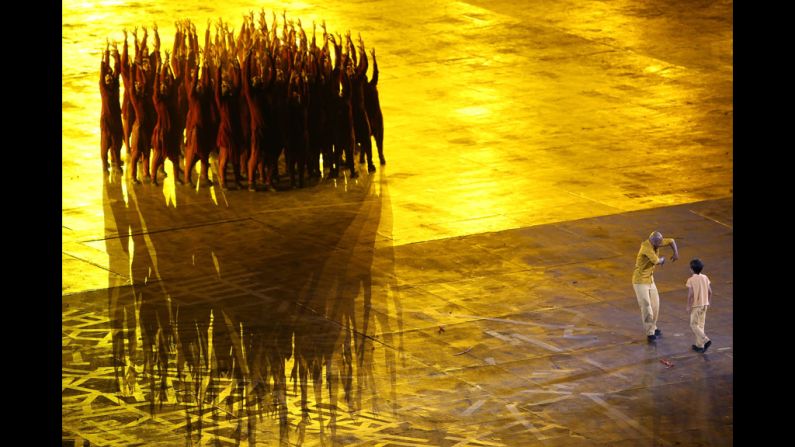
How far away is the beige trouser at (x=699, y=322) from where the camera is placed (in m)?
13.4

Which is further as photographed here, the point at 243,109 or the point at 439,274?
the point at 243,109

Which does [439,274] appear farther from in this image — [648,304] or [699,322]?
[699,322]

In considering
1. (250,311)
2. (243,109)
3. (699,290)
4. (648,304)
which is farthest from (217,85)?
(699,290)

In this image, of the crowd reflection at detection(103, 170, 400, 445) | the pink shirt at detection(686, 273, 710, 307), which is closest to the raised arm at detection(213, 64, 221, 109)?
the crowd reflection at detection(103, 170, 400, 445)

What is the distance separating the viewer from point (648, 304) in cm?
1368

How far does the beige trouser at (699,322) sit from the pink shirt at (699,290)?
0.06m

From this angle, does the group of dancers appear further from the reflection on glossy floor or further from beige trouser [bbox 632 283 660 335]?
beige trouser [bbox 632 283 660 335]

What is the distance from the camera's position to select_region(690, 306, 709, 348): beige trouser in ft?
43.8

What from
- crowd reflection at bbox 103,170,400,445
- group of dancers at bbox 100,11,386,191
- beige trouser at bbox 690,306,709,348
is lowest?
crowd reflection at bbox 103,170,400,445

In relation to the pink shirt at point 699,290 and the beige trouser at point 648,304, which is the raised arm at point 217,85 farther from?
the pink shirt at point 699,290

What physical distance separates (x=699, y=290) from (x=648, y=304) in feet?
2.04

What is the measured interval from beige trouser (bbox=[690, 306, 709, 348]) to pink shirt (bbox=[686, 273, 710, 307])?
6cm
